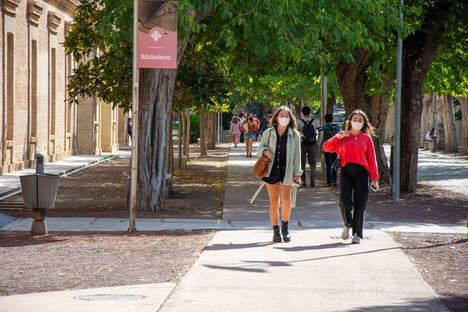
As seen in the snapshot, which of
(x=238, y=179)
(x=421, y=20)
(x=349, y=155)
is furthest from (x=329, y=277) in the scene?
(x=238, y=179)

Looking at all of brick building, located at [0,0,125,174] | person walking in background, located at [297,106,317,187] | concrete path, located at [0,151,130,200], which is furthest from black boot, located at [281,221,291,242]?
brick building, located at [0,0,125,174]

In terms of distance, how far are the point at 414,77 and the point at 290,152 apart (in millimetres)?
8580

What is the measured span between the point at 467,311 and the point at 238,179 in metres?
15.3

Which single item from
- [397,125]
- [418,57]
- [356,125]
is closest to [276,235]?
[356,125]

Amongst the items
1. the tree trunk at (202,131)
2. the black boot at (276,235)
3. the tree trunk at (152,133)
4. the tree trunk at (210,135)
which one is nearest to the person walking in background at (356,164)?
the black boot at (276,235)

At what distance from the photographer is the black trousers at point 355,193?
10.4 m

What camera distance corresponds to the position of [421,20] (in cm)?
1881

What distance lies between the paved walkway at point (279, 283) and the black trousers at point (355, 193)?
301 mm

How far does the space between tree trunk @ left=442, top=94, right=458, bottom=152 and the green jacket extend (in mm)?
31757

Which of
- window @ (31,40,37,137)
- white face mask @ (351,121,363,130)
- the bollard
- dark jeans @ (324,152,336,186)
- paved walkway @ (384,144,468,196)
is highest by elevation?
window @ (31,40,37,137)

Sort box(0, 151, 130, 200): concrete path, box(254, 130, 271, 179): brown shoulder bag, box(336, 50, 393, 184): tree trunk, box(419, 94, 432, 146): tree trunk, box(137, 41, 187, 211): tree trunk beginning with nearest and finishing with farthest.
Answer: box(254, 130, 271, 179): brown shoulder bag, box(137, 41, 187, 211): tree trunk, box(0, 151, 130, 200): concrete path, box(336, 50, 393, 184): tree trunk, box(419, 94, 432, 146): tree trunk

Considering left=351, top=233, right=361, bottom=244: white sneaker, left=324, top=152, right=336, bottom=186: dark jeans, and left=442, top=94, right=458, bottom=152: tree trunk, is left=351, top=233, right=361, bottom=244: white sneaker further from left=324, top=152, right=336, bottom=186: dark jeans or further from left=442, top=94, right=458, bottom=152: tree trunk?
left=442, top=94, right=458, bottom=152: tree trunk

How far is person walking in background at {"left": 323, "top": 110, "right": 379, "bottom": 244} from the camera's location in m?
10.4

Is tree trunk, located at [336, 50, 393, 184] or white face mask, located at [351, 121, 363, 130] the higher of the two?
tree trunk, located at [336, 50, 393, 184]
